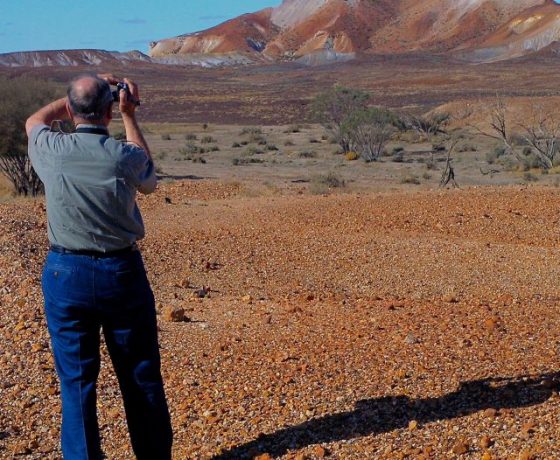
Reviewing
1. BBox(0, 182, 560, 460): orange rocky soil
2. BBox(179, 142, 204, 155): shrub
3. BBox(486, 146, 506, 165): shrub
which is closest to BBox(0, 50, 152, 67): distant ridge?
BBox(179, 142, 204, 155): shrub

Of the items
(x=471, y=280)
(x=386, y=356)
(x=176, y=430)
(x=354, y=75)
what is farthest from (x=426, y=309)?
(x=354, y=75)

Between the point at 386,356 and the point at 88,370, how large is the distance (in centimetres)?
233

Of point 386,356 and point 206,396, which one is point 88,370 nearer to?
point 206,396

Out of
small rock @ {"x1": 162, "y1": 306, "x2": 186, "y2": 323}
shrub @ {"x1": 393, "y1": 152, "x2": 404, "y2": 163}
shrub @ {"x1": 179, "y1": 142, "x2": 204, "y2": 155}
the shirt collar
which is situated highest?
the shirt collar

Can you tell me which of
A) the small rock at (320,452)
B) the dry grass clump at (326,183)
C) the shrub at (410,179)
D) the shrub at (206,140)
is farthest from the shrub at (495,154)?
the small rock at (320,452)

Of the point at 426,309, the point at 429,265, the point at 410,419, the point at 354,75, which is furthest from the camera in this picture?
the point at 354,75

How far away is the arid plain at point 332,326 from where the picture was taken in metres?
4.81

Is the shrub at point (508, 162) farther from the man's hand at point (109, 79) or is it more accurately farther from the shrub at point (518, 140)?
the man's hand at point (109, 79)

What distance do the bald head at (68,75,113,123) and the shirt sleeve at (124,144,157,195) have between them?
0.18m

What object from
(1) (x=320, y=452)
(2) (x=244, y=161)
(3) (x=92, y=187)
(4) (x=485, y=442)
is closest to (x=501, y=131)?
(2) (x=244, y=161)

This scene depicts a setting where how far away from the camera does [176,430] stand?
4.96 m

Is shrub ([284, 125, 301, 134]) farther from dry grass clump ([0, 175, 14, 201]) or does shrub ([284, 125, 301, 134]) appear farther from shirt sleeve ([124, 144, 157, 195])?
shirt sleeve ([124, 144, 157, 195])

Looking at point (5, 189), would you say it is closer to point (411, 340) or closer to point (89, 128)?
point (411, 340)

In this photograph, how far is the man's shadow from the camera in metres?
4.69
